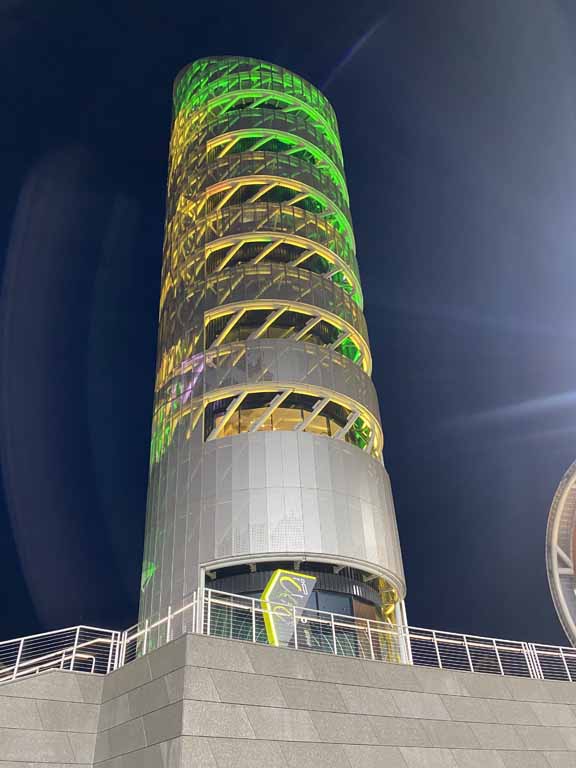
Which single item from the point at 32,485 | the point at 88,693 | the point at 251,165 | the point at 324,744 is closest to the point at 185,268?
the point at 251,165

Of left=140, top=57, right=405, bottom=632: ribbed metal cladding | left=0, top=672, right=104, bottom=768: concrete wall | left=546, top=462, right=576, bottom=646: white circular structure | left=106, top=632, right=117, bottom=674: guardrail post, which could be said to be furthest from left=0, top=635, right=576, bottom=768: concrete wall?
left=546, top=462, right=576, bottom=646: white circular structure

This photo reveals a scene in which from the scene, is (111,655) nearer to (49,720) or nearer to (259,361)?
(49,720)

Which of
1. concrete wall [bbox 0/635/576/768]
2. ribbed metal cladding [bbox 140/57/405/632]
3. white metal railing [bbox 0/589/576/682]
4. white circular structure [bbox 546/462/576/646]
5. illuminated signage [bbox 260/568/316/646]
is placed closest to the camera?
concrete wall [bbox 0/635/576/768]

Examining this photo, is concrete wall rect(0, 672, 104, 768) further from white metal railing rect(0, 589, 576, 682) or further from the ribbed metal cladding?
the ribbed metal cladding

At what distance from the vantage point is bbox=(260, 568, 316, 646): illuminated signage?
23172 millimetres

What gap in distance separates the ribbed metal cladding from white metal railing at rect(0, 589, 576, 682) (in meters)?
2.69

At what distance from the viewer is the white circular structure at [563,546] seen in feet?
128

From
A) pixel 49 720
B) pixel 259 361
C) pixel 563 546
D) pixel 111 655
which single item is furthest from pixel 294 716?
pixel 563 546

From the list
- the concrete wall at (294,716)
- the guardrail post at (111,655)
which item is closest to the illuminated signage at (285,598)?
the guardrail post at (111,655)

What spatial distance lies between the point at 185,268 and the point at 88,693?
27525 millimetres

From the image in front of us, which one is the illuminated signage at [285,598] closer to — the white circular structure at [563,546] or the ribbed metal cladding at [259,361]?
the ribbed metal cladding at [259,361]

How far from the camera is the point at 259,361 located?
33.0m

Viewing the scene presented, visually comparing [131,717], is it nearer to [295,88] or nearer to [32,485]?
[295,88]

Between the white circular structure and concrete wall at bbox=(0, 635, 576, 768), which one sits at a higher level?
the white circular structure
